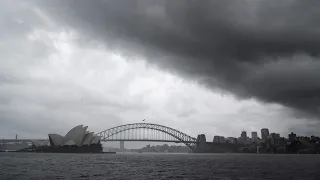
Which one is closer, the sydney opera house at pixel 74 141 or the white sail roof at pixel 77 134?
the white sail roof at pixel 77 134

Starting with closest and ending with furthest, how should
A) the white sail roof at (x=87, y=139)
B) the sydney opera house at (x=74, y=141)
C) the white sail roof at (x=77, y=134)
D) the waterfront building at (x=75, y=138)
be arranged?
the white sail roof at (x=77, y=134)
the waterfront building at (x=75, y=138)
the sydney opera house at (x=74, y=141)
the white sail roof at (x=87, y=139)

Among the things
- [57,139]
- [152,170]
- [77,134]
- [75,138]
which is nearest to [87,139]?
[75,138]

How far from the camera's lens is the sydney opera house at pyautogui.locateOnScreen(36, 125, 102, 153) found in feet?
548

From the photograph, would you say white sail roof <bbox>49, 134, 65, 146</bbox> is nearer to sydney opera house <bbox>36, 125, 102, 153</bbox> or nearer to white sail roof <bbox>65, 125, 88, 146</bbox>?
sydney opera house <bbox>36, 125, 102, 153</bbox>

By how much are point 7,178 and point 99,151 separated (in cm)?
15637

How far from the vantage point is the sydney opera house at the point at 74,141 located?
166950mm

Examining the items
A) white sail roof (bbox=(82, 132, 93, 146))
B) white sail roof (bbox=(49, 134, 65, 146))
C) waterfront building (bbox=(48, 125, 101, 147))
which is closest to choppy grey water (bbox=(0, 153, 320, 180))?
waterfront building (bbox=(48, 125, 101, 147))

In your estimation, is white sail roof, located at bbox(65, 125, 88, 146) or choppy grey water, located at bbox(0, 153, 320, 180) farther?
white sail roof, located at bbox(65, 125, 88, 146)

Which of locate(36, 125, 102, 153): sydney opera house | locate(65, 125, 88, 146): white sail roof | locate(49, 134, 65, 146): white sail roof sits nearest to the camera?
locate(65, 125, 88, 146): white sail roof

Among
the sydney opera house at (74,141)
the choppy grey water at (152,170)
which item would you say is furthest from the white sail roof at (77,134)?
the choppy grey water at (152,170)

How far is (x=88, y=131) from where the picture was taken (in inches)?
6875

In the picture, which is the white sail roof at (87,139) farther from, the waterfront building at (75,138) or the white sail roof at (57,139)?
the white sail roof at (57,139)

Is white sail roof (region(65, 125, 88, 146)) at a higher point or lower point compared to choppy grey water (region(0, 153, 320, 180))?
higher

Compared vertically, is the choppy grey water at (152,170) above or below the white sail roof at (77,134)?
below
